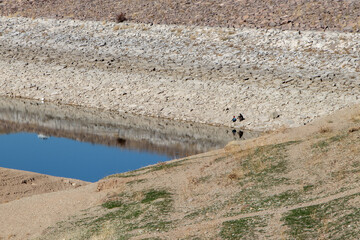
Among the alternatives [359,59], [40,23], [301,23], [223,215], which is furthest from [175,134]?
[40,23]

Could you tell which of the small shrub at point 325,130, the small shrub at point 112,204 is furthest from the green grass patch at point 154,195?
the small shrub at point 325,130

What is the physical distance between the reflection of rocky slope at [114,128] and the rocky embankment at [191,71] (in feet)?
2.20

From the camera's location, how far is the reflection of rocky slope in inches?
1206

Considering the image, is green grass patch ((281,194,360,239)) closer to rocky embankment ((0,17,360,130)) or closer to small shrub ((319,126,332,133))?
small shrub ((319,126,332,133))

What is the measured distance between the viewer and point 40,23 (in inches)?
1907

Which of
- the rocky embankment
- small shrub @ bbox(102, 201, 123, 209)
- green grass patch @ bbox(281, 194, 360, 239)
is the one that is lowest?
small shrub @ bbox(102, 201, 123, 209)

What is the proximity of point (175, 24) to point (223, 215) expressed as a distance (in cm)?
2861

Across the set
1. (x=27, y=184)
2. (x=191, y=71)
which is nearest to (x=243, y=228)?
(x=27, y=184)

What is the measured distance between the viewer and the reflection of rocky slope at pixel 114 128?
101ft

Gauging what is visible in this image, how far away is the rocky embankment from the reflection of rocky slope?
67cm

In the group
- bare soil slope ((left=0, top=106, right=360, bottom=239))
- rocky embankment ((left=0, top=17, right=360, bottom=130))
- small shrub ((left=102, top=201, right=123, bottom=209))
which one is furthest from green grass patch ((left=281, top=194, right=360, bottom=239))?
rocky embankment ((left=0, top=17, right=360, bottom=130))

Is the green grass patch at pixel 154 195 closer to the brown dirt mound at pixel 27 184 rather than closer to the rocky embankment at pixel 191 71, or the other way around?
the brown dirt mound at pixel 27 184

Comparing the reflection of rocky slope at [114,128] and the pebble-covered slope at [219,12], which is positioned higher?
the pebble-covered slope at [219,12]

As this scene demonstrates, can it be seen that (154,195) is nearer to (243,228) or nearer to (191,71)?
(243,228)
